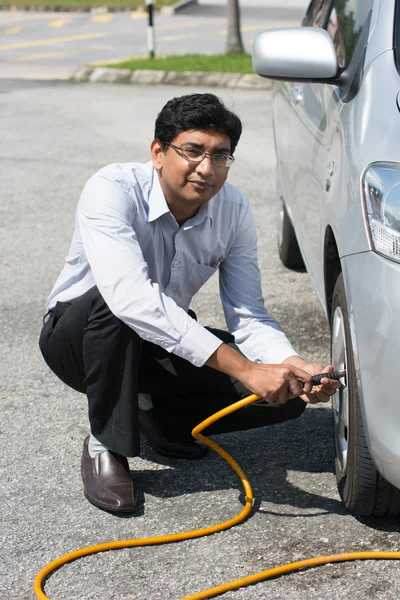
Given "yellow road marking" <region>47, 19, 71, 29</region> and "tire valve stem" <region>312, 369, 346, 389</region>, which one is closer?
"tire valve stem" <region>312, 369, 346, 389</region>

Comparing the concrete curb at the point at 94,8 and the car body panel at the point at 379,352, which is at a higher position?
the car body panel at the point at 379,352

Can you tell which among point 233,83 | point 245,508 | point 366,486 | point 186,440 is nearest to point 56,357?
point 186,440

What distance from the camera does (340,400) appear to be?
2.83 meters

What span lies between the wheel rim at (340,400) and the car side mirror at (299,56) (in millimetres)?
759

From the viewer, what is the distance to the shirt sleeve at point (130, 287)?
2695 millimetres

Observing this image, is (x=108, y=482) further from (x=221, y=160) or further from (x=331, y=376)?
(x=221, y=160)

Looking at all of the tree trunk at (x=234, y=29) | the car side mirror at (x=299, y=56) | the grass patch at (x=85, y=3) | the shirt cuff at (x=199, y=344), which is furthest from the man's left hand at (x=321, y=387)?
the grass patch at (x=85, y=3)

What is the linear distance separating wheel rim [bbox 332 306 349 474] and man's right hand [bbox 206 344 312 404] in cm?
14

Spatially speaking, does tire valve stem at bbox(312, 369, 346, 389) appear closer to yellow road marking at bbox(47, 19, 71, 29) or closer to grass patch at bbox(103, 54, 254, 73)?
grass patch at bbox(103, 54, 254, 73)

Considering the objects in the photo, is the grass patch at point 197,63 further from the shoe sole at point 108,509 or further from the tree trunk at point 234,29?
the shoe sole at point 108,509

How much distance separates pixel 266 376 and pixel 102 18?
23.6 meters

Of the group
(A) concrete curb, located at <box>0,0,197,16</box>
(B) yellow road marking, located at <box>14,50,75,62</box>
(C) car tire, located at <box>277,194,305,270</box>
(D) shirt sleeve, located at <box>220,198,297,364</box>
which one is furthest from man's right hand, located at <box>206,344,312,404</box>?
(A) concrete curb, located at <box>0,0,197,16</box>

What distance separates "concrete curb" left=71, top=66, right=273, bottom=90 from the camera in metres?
11.8

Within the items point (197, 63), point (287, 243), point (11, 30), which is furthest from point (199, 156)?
point (11, 30)
